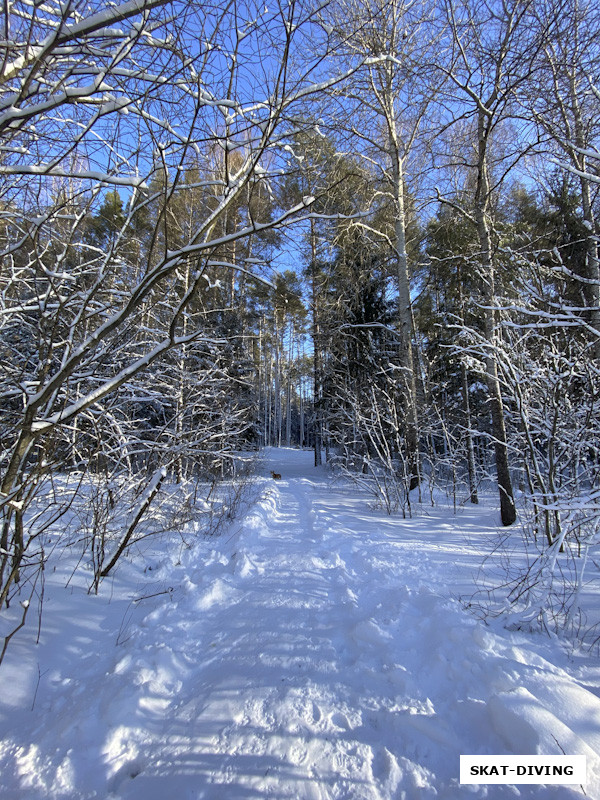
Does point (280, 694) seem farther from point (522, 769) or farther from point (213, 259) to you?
point (213, 259)

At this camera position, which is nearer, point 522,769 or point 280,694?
point 522,769

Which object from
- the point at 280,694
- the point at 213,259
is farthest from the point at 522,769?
the point at 213,259

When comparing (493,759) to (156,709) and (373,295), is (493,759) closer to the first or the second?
(156,709)

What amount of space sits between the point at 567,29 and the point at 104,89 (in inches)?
136

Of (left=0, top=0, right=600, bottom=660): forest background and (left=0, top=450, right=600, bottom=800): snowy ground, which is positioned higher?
(left=0, top=0, right=600, bottom=660): forest background

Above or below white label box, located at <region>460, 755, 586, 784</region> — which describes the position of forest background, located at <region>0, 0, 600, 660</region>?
above

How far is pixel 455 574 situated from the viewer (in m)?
3.24

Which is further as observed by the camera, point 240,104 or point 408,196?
point 408,196

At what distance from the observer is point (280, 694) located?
183 centimetres

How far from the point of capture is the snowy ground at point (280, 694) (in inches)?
54.3

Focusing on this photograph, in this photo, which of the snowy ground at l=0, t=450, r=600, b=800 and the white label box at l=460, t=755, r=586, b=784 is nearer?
the white label box at l=460, t=755, r=586, b=784

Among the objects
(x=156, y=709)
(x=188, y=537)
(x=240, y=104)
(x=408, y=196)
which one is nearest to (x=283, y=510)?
(x=188, y=537)

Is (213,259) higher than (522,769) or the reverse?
higher

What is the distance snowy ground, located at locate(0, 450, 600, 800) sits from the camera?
54.3 inches
